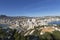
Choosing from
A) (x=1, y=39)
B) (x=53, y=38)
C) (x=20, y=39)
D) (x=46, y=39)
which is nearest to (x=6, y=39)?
(x=1, y=39)

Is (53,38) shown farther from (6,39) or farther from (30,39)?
(6,39)

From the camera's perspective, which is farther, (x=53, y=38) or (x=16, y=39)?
(x=53, y=38)

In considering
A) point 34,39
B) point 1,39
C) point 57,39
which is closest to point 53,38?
point 57,39

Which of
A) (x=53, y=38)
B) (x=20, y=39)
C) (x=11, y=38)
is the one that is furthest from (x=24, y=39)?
(x=53, y=38)

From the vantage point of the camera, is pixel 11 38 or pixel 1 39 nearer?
pixel 1 39

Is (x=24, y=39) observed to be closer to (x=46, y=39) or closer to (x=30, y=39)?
(x=30, y=39)

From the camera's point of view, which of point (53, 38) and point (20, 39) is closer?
point (20, 39)

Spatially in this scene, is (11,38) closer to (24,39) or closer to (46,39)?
(24,39)
